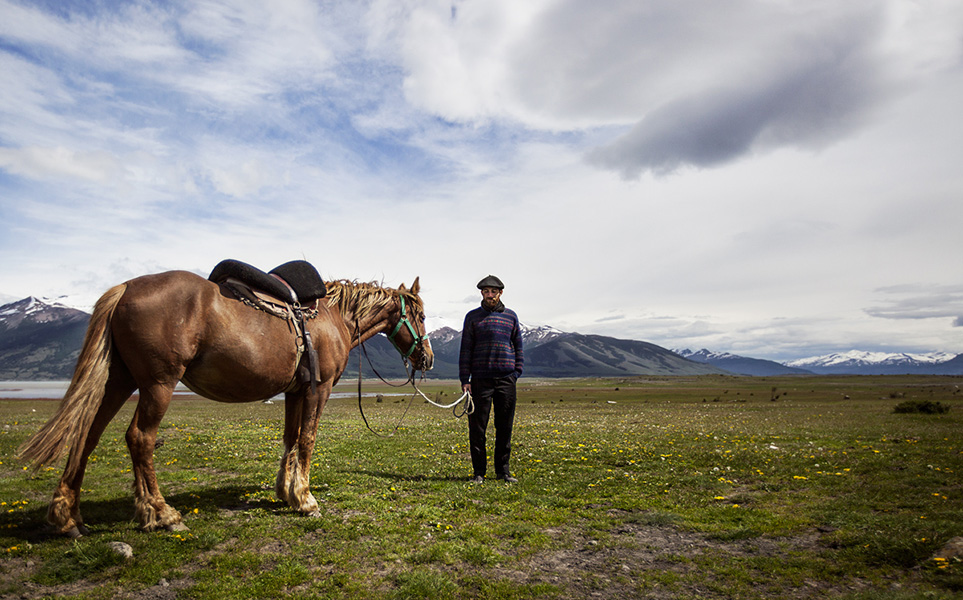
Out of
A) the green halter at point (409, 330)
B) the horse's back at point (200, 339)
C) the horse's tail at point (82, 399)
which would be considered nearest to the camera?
the horse's tail at point (82, 399)

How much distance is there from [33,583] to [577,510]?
24.5 ft

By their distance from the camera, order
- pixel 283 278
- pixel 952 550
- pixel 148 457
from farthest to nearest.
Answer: pixel 283 278, pixel 148 457, pixel 952 550

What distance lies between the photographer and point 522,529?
7594 millimetres

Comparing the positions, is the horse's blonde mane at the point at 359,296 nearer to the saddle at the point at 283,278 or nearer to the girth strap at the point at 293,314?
the saddle at the point at 283,278

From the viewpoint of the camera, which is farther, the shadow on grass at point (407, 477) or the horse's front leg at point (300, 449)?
the shadow on grass at point (407, 477)

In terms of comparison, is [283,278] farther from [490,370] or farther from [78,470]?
[490,370]

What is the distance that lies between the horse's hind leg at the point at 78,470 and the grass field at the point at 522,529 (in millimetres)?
250

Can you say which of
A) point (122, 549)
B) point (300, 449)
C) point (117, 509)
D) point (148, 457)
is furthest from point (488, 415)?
point (117, 509)

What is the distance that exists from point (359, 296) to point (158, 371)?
3930 millimetres

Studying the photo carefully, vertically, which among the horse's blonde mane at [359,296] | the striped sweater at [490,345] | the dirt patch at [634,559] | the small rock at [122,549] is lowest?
the dirt patch at [634,559]

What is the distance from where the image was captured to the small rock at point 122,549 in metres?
6.29

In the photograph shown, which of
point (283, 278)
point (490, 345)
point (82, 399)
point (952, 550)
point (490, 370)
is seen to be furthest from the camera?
point (490, 345)

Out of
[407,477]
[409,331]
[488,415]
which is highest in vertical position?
[409,331]

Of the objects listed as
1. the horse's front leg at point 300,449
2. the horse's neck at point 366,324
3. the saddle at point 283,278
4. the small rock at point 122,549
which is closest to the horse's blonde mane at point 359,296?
the horse's neck at point 366,324
